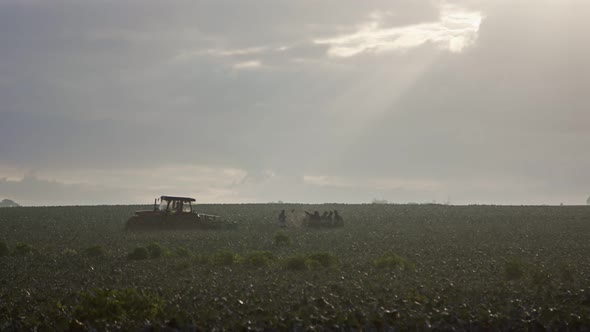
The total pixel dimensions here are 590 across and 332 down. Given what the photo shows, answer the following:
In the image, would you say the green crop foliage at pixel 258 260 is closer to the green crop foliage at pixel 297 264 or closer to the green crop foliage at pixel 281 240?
the green crop foliage at pixel 297 264

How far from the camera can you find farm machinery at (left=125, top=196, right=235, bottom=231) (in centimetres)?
5116

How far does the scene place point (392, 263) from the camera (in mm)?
27672

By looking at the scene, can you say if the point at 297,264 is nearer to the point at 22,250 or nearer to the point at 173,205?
the point at 22,250

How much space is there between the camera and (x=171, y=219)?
168ft

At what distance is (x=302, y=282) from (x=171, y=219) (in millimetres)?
30273

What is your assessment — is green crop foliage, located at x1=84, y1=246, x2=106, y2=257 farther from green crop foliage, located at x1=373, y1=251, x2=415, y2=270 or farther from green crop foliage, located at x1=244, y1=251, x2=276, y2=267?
green crop foliage, located at x1=373, y1=251, x2=415, y2=270

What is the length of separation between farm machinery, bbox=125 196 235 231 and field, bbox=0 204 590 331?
4.40 m

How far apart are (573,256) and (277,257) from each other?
13418mm

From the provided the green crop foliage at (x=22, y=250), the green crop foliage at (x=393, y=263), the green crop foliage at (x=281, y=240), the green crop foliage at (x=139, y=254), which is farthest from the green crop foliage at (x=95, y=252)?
the green crop foliage at (x=393, y=263)

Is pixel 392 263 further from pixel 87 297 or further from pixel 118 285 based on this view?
pixel 87 297

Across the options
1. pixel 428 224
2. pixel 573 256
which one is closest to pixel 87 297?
pixel 573 256

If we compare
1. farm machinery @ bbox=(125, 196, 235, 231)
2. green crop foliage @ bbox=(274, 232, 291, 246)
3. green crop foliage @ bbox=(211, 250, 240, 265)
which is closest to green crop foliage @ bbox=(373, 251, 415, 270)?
green crop foliage @ bbox=(211, 250, 240, 265)

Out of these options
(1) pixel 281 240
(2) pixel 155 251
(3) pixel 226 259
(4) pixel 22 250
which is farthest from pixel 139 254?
(1) pixel 281 240

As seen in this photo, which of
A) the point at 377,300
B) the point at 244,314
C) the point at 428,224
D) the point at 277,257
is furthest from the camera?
the point at 428,224
